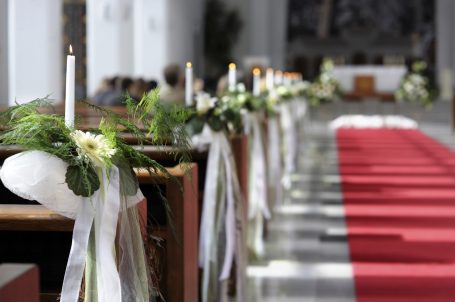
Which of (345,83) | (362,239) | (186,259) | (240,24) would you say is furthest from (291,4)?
(186,259)

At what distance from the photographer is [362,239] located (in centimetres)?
681

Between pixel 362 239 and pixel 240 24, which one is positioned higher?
pixel 240 24

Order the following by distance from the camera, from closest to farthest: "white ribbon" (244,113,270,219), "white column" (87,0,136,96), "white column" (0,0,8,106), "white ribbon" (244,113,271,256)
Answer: "white ribbon" (244,113,271,256) → "white ribbon" (244,113,270,219) → "white column" (0,0,8,106) → "white column" (87,0,136,96)

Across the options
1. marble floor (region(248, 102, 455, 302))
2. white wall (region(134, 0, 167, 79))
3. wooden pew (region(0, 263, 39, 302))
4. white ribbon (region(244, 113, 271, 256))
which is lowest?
marble floor (region(248, 102, 455, 302))

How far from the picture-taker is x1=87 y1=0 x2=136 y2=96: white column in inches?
633

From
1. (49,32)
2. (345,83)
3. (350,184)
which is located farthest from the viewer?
(345,83)

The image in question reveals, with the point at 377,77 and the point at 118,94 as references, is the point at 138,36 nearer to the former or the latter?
the point at 377,77

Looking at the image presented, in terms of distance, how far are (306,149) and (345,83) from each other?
828 cm

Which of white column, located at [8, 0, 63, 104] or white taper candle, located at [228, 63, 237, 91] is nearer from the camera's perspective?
white taper candle, located at [228, 63, 237, 91]

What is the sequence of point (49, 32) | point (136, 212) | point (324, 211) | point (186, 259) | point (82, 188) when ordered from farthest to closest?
point (49, 32) → point (324, 211) → point (186, 259) → point (136, 212) → point (82, 188)

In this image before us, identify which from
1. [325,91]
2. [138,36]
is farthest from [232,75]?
[325,91]

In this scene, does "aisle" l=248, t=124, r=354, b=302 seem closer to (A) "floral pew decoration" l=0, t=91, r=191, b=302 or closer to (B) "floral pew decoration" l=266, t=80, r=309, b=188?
(B) "floral pew decoration" l=266, t=80, r=309, b=188

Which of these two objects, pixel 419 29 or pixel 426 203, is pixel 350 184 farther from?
pixel 419 29

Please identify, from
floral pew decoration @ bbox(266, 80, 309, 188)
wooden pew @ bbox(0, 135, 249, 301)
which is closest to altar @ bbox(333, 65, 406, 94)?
floral pew decoration @ bbox(266, 80, 309, 188)
